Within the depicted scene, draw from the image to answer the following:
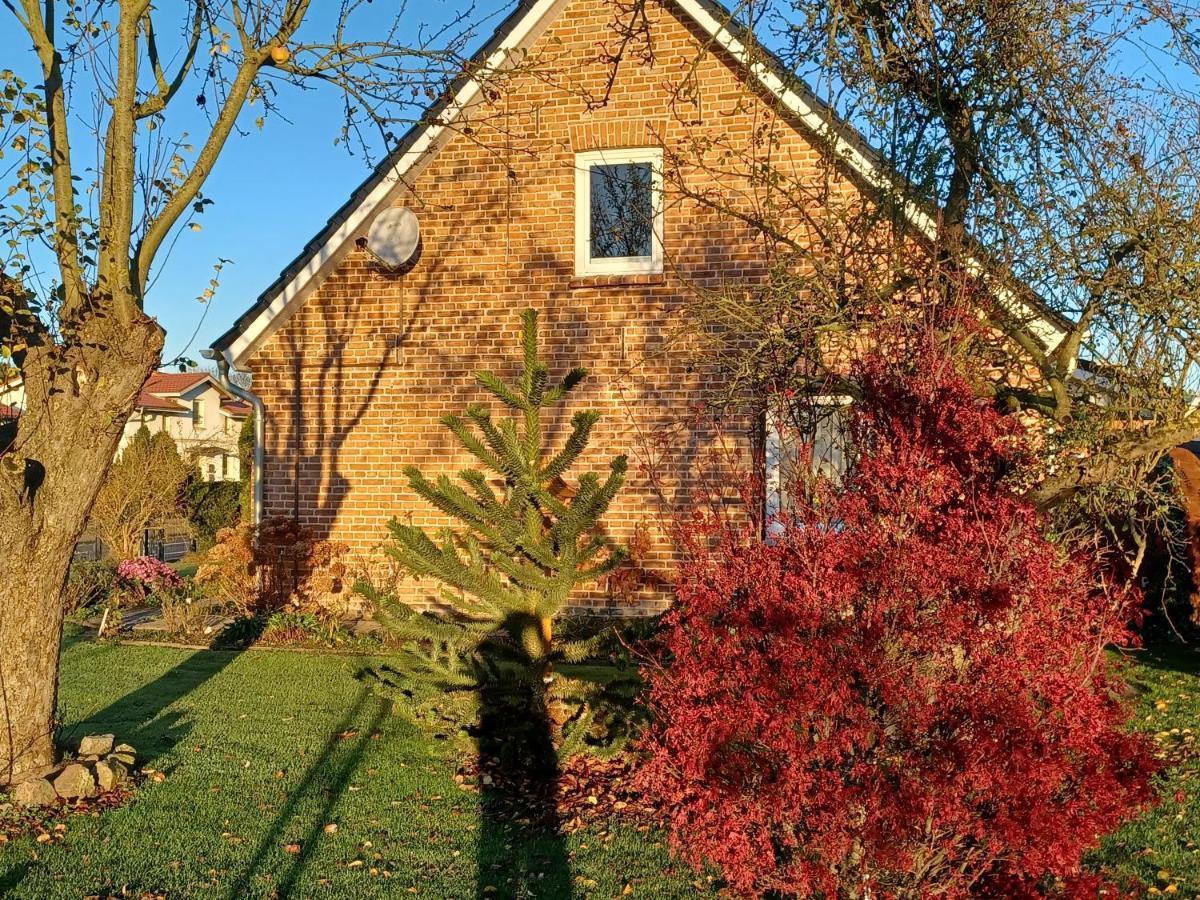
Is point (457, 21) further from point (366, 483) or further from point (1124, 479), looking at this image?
point (366, 483)

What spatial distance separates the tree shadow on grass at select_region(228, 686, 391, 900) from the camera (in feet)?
17.2

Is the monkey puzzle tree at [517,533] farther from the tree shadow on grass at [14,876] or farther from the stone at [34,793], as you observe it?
the tree shadow on grass at [14,876]

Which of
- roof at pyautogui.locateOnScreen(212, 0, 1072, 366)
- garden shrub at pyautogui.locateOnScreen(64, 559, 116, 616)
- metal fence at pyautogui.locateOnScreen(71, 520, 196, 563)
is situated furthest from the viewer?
metal fence at pyautogui.locateOnScreen(71, 520, 196, 563)

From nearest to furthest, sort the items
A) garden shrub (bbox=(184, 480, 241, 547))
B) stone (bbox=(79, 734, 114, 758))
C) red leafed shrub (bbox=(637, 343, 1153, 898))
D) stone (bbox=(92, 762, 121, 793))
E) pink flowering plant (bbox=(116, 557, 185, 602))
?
red leafed shrub (bbox=(637, 343, 1153, 898)) → stone (bbox=(92, 762, 121, 793)) → stone (bbox=(79, 734, 114, 758)) → pink flowering plant (bbox=(116, 557, 185, 602)) → garden shrub (bbox=(184, 480, 241, 547))

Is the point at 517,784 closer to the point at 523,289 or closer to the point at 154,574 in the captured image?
the point at 523,289

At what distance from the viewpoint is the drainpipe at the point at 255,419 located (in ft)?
41.6

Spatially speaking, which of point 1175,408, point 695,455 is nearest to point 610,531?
point 695,455

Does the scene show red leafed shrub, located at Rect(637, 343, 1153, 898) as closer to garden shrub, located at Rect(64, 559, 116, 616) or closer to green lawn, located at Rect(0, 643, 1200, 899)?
green lawn, located at Rect(0, 643, 1200, 899)

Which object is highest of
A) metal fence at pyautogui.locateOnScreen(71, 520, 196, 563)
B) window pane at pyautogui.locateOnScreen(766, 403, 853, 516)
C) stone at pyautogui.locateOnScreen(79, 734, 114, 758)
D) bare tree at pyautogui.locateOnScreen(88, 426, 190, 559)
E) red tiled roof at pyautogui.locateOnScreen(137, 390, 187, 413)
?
red tiled roof at pyautogui.locateOnScreen(137, 390, 187, 413)

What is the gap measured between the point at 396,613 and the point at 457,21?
14.0ft

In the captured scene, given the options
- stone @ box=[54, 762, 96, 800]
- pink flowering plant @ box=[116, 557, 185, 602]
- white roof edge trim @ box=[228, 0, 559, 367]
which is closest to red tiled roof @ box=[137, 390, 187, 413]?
pink flowering plant @ box=[116, 557, 185, 602]

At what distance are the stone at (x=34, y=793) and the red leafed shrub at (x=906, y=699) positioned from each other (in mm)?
4024

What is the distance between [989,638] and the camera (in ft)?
13.1

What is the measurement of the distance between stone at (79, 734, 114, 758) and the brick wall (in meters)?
5.82
